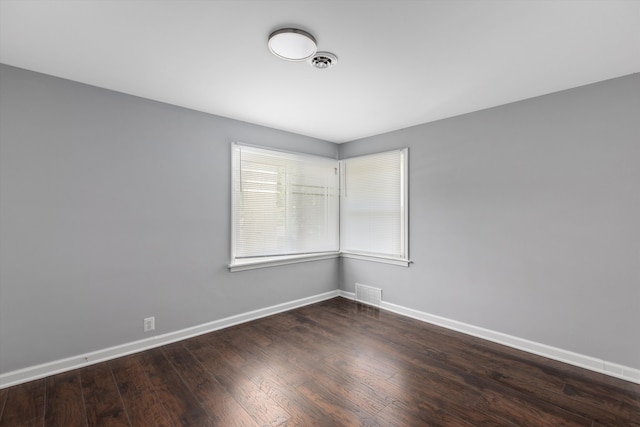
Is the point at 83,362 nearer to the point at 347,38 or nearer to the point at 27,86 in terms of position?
the point at 27,86

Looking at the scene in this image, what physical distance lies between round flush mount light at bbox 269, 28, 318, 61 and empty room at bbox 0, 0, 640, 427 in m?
0.01

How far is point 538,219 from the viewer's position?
280cm

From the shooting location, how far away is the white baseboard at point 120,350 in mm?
2281

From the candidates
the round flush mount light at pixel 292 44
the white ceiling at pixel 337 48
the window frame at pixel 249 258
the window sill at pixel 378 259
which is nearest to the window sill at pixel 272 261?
the window frame at pixel 249 258

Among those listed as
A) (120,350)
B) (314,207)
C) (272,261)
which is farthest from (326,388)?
(314,207)

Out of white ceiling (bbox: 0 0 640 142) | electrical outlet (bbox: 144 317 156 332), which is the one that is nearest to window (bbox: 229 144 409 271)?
electrical outlet (bbox: 144 317 156 332)

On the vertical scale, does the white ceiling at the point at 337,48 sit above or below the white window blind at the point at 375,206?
above

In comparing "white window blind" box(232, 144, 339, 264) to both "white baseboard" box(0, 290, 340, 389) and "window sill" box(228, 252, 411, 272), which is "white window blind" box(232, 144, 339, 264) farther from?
"white baseboard" box(0, 290, 340, 389)

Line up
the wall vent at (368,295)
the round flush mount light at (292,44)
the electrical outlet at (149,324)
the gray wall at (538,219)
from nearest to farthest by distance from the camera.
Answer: the round flush mount light at (292,44) → the gray wall at (538,219) → the electrical outlet at (149,324) → the wall vent at (368,295)

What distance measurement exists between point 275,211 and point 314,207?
0.73 metres

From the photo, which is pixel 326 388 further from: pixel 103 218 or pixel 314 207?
pixel 314 207

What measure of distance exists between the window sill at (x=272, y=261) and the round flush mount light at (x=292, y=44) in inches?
92.8

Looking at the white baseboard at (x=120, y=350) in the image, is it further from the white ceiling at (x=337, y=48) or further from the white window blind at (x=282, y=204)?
the white ceiling at (x=337, y=48)

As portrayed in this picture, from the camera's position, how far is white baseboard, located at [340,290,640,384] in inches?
93.5
